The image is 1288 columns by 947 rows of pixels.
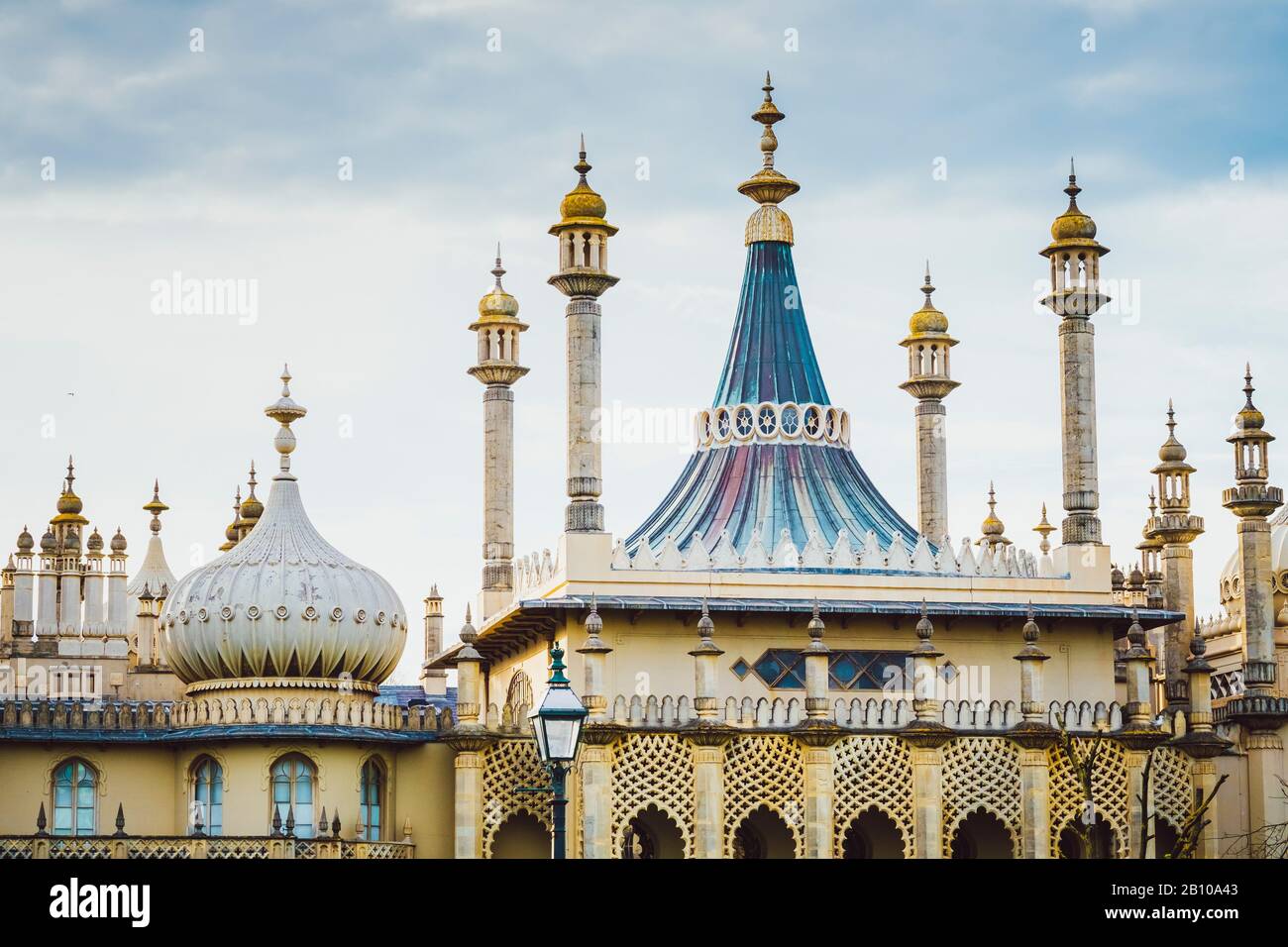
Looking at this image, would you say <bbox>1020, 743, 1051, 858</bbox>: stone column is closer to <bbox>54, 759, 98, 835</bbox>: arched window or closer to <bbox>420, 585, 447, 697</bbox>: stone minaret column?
<bbox>54, 759, 98, 835</bbox>: arched window

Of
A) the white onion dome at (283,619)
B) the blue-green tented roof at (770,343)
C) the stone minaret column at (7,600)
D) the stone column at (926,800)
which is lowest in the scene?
the stone column at (926,800)

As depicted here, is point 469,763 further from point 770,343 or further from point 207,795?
point 770,343

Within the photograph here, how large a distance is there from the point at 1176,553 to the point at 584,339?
13308 mm

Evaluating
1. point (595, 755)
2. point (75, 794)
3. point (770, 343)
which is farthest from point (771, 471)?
point (75, 794)

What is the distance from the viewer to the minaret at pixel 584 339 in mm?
38719

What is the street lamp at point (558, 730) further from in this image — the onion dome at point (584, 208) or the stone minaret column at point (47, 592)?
the stone minaret column at point (47, 592)

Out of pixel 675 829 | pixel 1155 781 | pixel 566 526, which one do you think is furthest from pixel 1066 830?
pixel 566 526

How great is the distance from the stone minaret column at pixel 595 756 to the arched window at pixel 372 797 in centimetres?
347

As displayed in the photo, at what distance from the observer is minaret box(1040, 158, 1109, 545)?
41188 millimetres

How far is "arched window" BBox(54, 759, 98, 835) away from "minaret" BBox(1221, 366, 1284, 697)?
1927 centimetres

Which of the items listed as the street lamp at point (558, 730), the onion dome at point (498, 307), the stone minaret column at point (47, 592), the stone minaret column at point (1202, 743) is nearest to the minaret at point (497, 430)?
the onion dome at point (498, 307)

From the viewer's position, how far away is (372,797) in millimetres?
38156
